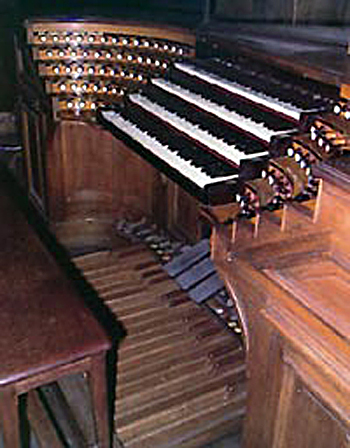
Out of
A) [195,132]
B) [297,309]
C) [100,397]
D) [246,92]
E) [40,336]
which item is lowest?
[100,397]

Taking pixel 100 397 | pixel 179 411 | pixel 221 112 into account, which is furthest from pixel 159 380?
pixel 221 112

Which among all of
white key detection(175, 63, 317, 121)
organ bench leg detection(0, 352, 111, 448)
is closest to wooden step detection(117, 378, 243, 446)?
organ bench leg detection(0, 352, 111, 448)

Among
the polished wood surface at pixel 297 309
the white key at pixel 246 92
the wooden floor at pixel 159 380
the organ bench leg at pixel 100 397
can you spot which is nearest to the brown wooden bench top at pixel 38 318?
the organ bench leg at pixel 100 397

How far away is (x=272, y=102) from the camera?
2705 millimetres

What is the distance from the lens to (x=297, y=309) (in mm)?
1625

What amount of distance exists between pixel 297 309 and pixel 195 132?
1.36m

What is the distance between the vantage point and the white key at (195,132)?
2487mm

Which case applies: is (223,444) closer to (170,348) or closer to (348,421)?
(170,348)

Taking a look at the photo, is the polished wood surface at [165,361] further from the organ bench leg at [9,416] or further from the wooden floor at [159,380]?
the organ bench leg at [9,416]

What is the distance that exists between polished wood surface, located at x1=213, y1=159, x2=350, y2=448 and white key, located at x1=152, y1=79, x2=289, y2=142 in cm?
67

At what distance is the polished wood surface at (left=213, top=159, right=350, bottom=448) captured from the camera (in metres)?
1.56

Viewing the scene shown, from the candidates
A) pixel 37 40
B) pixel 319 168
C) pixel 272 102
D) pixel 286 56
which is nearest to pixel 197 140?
pixel 272 102

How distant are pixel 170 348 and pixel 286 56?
5.39ft

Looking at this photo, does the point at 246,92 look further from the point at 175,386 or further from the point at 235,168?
the point at 175,386
